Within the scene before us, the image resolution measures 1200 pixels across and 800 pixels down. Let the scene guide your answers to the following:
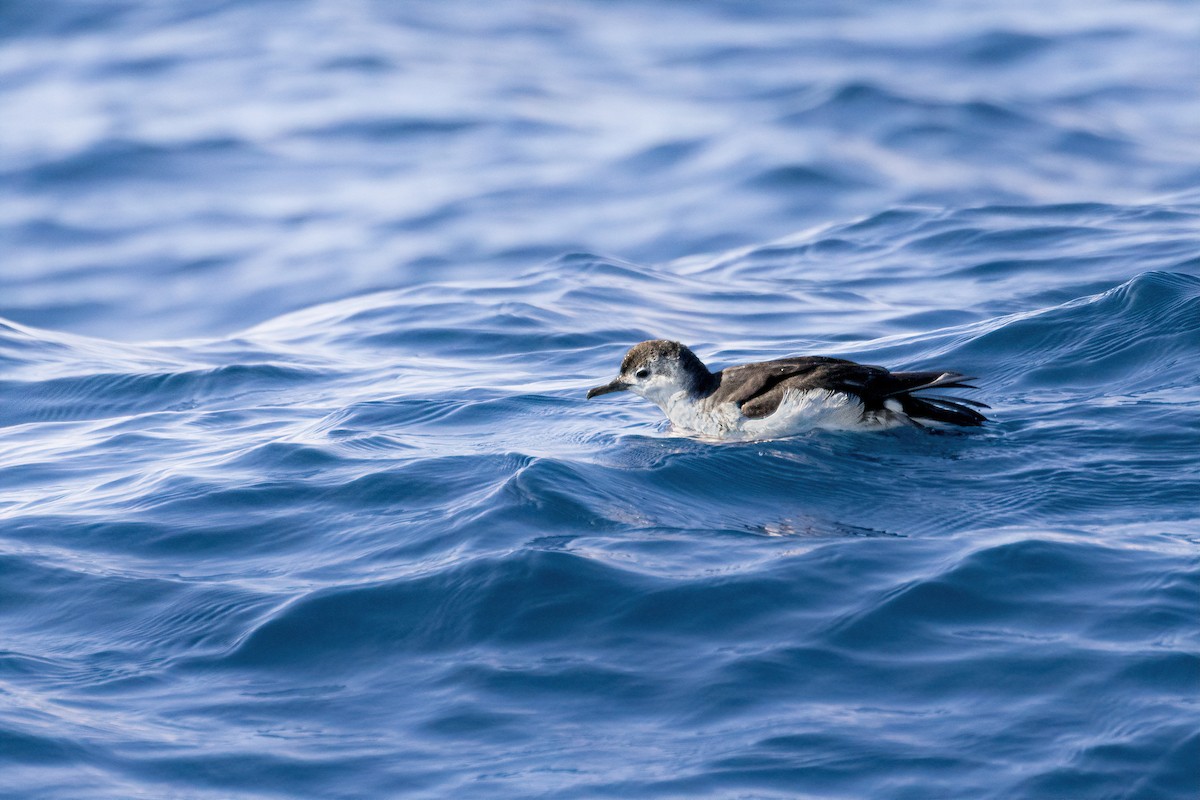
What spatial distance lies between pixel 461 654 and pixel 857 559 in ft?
5.45

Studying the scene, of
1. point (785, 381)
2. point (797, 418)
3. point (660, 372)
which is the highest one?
point (660, 372)

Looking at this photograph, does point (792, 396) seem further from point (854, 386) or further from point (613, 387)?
point (613, 387)

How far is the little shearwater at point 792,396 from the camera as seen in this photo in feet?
24.1

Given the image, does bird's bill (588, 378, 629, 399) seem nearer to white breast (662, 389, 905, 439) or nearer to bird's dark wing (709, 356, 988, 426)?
white breast (662, 389, 905, 439)

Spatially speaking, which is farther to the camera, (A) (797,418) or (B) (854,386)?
(A) (797,418)

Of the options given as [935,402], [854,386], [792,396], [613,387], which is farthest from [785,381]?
[613,387]

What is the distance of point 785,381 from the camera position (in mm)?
7543

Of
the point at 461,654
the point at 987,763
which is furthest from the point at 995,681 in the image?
the point at 461,654

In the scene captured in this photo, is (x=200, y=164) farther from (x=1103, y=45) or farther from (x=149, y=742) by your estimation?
(x=149, y=742)

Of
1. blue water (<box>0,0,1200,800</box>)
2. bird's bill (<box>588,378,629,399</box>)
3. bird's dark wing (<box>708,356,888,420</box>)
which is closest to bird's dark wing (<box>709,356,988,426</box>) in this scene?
bird's dark wing (<box>708,356,888,420</box>)

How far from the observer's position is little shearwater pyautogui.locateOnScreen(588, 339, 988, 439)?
7.34 m

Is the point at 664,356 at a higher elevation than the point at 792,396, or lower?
higher

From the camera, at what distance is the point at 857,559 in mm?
5945

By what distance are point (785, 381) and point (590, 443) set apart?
1220mm
